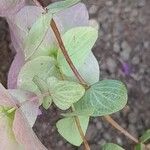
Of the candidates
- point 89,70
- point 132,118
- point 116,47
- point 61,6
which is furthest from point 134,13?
point 61,6

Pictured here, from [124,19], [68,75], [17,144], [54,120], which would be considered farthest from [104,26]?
[17,144]

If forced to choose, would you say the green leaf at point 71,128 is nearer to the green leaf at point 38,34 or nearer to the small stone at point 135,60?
the green leaf at point 38,34

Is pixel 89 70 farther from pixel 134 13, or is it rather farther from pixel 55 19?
pixel 134 13

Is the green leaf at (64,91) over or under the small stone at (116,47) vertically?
over

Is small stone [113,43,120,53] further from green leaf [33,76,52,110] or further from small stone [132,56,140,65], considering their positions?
green leaf [33,76,52,110]

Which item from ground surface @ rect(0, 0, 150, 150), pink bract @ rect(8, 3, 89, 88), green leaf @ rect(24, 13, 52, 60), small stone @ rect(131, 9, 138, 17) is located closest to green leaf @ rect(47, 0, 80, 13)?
green leaf @ rect(24, 13, 52, 60)

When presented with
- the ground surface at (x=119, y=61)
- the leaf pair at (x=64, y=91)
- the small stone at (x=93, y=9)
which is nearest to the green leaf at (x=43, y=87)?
the leaf pair at (x=64, y=91)
